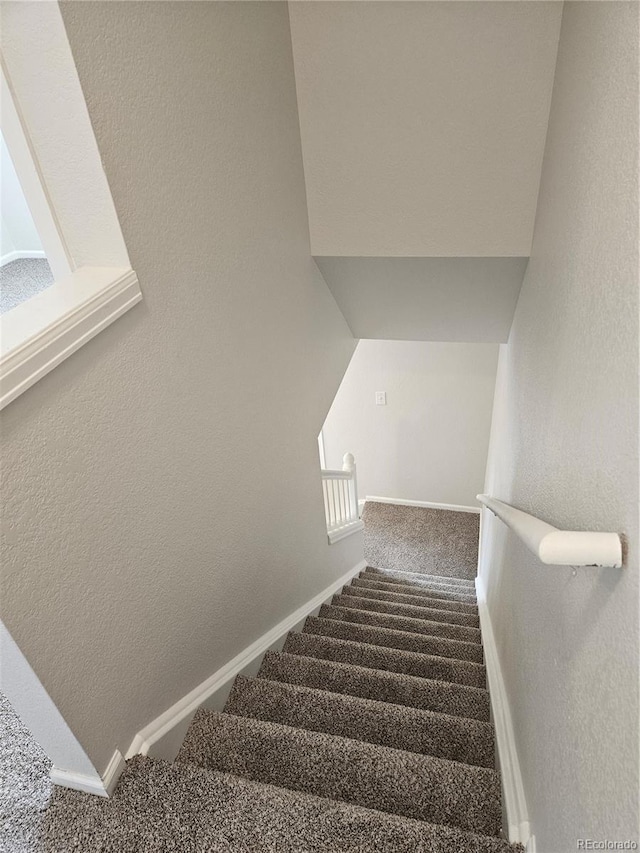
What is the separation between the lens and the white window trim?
870 mm

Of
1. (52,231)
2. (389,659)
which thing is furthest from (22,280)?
(389,659)

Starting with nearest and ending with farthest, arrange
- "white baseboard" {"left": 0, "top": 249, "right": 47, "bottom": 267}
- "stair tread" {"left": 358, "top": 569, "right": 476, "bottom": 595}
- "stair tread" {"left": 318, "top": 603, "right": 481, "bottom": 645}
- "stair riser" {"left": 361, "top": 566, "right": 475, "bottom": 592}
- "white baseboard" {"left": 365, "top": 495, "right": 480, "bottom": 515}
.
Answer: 1. "white baseboard" {"left": 0, "top": 249, "right": 47, "bottom": 267}
2. "stair tread" {"left": 318, "top": 603, "right": 481, "bottom": 645}
3. "stair tread" {"left": 358, "top": 569, "right": 476, "bottom": 595}
4. "stair riser" {"left": 361, "top": 566, "right": 475, "bottom": 592}
5. "white baseboard" {"left": 365, "top": 495, "right": 480, "bottom": 515}

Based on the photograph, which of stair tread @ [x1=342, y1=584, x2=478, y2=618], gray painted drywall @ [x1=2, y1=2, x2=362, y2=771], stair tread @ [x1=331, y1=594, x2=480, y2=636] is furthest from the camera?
stair tread @ [x1=342, y1=584, x2=478, y2=618]

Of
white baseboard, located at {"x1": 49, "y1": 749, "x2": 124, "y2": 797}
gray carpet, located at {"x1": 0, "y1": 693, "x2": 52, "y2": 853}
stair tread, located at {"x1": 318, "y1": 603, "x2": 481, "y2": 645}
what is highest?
stair tread, located at {"x1": 318, "y1": 603, "x2": 481, "y2": 645}

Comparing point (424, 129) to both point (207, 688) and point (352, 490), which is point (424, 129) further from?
point (352, 490)

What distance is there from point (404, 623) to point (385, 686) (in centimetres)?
92

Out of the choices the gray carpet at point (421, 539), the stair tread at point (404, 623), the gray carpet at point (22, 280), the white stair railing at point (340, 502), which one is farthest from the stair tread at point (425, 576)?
the gray carpet at point (22, 280)

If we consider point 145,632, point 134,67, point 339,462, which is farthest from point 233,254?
point 339,462

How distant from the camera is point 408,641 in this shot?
2369mm

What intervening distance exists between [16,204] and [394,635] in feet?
Result: 7.19

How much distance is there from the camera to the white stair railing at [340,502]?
3143 mm

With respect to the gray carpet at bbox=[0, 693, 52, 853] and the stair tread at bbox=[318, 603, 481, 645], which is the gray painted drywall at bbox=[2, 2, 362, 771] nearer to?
the gray carpet at bbox=[0, 693, 52, 853]

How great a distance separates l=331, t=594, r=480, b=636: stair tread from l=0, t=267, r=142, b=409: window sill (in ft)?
7.90

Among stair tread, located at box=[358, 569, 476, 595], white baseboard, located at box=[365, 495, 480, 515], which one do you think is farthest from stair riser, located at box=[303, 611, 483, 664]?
white baseboard, located at box=[365, 495, 480, 515]
